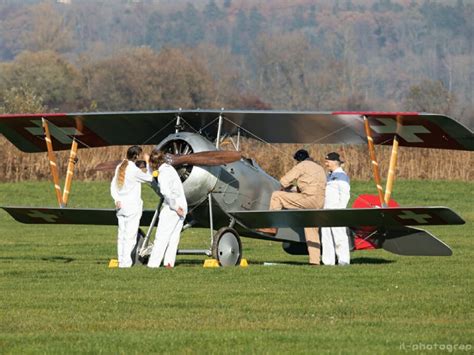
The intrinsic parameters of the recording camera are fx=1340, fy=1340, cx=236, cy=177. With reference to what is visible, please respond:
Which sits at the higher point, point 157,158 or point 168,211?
point 157,158

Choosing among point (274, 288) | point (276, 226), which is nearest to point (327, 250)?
point (276, 226)

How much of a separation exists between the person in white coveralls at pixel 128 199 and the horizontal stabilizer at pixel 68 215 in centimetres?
196

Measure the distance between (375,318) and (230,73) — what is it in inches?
5501

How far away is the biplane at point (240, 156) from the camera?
19.3 meters

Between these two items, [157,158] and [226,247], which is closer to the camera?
[157,158]

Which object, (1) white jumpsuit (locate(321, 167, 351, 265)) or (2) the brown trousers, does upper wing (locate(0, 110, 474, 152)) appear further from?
(2) the brown trousers

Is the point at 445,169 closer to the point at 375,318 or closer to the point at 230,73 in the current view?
the point at 375,318

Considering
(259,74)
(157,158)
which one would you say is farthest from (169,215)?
(259,74)

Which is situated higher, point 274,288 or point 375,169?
point 375,169

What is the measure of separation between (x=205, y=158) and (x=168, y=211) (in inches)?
36.8

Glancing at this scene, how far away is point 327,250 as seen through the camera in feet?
67.5

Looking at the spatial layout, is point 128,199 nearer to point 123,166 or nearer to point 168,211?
point 123,166

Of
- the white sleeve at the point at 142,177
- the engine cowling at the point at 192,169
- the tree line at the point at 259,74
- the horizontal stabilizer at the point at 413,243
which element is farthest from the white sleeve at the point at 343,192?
the tree line at the point at 259,74

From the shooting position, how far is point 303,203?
20.4 m
